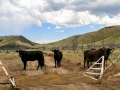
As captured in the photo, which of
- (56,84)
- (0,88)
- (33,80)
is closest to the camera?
(0,88)

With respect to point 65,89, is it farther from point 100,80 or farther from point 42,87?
point 100,80

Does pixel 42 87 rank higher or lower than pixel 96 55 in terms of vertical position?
lower

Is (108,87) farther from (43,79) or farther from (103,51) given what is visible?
(103,51)

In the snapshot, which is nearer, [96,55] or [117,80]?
[117,80]

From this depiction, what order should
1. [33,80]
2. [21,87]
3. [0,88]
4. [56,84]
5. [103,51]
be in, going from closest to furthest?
[0,88], [21,87], [56,84], [33,80], [103,51]

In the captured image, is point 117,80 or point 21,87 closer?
point 21,87

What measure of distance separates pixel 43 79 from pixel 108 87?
3.67 m

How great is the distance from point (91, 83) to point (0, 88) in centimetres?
469

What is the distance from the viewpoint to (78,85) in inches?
432

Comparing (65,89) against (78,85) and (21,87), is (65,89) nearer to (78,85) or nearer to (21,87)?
(78,85)

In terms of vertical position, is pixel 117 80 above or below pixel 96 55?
below

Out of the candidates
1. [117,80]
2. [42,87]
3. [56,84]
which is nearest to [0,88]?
[42,87]

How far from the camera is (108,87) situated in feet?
35.7

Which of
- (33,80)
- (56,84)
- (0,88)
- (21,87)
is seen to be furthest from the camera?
(33,80)
